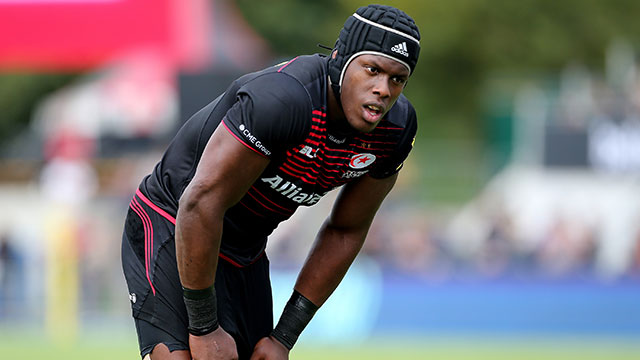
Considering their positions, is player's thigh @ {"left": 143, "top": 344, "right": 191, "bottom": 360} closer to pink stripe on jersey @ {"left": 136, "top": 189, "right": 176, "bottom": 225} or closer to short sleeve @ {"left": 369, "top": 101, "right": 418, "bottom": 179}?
pink stripe on jersey @ {"left": 136, "top": 189, "right": 176, "bottom": 225}

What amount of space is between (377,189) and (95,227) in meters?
13.5

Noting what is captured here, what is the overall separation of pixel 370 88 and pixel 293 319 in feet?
4.38

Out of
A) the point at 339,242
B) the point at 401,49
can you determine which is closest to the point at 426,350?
the point at 339,242

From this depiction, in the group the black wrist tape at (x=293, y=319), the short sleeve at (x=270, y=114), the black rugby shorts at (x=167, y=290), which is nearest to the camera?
the short sleeve at (x=270, y=114)

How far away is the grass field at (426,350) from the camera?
13.1 meters

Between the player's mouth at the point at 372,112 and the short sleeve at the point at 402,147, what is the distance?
13.4 inches

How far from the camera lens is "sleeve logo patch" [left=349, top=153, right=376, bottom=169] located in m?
4.93

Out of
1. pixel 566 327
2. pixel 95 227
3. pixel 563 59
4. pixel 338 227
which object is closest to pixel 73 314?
pixel 95 227

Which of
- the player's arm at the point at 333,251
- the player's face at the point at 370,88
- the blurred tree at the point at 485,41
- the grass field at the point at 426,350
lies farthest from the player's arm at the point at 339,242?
the blurred tree at the point at 485,41

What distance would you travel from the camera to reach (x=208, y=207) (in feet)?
14.8

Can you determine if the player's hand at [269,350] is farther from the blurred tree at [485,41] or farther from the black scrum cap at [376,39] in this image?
the blurred tree at [485,41]

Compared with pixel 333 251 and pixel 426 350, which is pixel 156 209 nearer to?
pixel 333 251

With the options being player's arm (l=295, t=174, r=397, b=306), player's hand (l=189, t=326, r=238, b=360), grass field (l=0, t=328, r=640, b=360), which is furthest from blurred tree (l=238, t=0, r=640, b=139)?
player's hand (l=189, t=326, r=238, b=360)

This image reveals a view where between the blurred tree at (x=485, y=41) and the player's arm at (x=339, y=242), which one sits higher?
the player's arm at (x=339, y=242)
